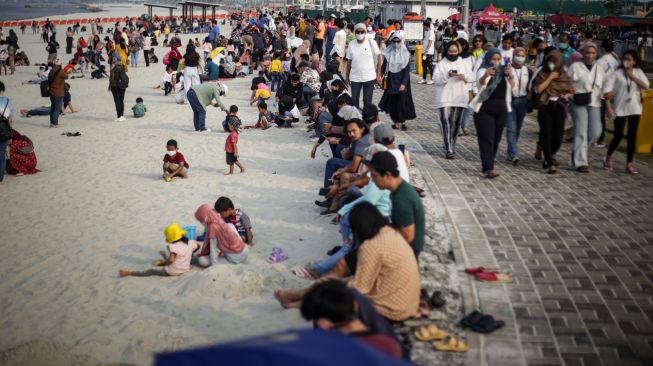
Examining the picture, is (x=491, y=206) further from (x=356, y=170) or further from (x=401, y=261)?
(x=401, y=261)

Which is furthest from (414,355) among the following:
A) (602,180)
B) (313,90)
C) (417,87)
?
(417,87)

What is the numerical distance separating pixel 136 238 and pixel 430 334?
17.8ft

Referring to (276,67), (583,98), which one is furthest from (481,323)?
(276,67)

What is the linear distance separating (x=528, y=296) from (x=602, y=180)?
15.5 feet

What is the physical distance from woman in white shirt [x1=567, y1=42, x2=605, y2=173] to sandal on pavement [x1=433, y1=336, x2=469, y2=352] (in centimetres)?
628

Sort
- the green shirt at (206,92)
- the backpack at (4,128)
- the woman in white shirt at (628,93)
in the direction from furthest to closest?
the green shirt at (206,92)
the backpack at (4,128)
the woman in white shirt at (628,93)

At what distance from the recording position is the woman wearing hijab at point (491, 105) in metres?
10.5

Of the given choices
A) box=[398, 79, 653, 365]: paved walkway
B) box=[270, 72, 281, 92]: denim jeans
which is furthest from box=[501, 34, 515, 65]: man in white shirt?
box=[270, 72, 281, 92]: denim jeans

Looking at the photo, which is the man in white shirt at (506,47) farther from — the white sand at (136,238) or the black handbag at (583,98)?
the white sand at (136,238)

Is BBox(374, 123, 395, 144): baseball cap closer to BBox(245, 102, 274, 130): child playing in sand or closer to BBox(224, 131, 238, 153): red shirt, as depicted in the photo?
BBox(224, 131, 238, 153): red shirt

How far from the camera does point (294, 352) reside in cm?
293

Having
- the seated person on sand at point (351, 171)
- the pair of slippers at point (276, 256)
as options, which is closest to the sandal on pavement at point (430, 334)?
the pair of slippers at point (276, 256)

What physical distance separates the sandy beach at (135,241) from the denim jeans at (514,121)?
10.2 ft

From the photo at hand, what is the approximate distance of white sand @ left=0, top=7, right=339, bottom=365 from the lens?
6.70 metres
